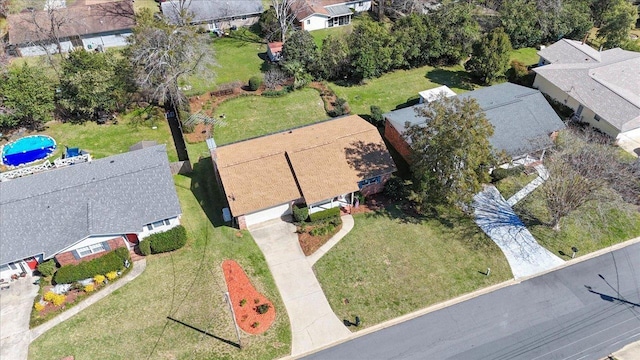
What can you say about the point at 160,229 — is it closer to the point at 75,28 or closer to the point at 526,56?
the point at 75,28

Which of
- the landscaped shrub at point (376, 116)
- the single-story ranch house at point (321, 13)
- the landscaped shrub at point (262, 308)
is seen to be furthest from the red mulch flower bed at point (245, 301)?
the single-story ranch house at point (321, 13)

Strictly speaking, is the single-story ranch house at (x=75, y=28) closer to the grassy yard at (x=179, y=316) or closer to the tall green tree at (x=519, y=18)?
the grassy yard at (x=179, y=316)

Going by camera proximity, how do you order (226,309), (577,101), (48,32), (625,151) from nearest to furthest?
(226,309) → (625,151) → (577,101) → (48,32)

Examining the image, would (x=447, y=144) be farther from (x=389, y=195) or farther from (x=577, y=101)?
(x=577, y=101)

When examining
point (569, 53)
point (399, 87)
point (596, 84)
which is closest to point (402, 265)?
point (399, 87)

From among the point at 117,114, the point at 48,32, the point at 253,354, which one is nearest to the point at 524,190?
the point at 253,354

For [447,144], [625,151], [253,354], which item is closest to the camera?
[253,354]

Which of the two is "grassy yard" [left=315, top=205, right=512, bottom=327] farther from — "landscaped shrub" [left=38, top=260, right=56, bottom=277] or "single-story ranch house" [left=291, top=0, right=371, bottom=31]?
"single-story ranch house" [left=291, top=0, right=371, bottom=31]
